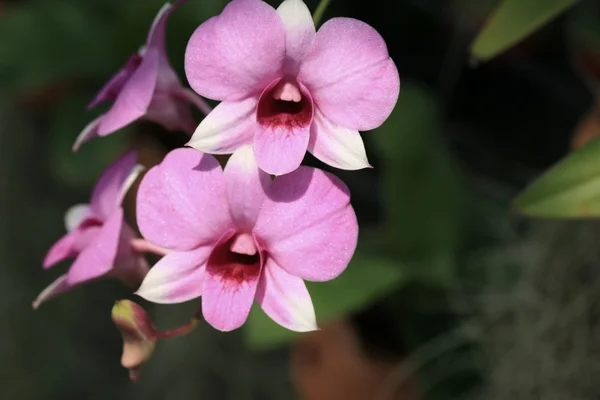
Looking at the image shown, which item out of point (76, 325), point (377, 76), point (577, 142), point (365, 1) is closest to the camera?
point (377, 76)

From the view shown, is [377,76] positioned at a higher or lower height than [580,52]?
higher

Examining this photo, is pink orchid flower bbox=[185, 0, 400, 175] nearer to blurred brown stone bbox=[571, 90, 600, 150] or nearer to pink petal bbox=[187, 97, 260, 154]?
pink petal bbox=[187, 97, 260, 154]

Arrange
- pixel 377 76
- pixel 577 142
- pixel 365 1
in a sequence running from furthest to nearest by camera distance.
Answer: pixel 365 1, pixel 577 142, pixel 377 76

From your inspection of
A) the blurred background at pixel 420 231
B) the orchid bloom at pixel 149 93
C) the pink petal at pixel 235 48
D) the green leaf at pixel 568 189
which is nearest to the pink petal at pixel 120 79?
the orchid bloom at pixel 149 93

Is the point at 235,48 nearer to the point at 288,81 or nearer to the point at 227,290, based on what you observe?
the point at 288,81

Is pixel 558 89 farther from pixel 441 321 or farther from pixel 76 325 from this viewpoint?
pixel 76 325

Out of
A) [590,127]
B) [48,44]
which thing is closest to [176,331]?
[590,127]

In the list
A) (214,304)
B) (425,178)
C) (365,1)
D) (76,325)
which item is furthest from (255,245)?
(76,325)

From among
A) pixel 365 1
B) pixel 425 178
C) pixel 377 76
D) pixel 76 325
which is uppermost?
pixel 377 76
